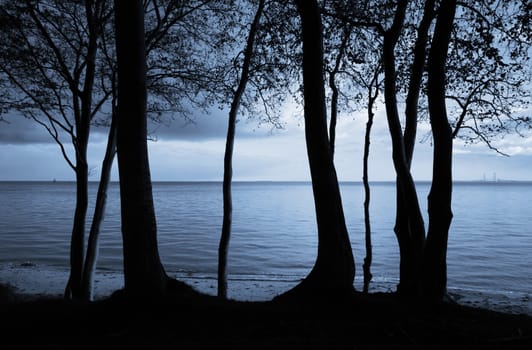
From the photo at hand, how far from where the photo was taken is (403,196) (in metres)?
9.10

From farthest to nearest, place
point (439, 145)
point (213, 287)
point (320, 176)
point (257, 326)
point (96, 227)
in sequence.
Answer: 1. point (213, 287)
2. point (96, 227)
3. point (439, 145)
4. point (320, 176)
5. point (257, 326)

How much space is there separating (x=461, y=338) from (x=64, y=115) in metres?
11.9

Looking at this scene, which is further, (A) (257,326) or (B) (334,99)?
(B) (334,99)

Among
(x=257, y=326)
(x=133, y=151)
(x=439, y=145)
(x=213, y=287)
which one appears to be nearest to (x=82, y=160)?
(x=133, y=151)

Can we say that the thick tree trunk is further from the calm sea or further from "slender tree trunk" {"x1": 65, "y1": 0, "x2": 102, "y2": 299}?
the calm sea

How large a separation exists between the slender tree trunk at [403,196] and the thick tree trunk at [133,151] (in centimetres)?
525

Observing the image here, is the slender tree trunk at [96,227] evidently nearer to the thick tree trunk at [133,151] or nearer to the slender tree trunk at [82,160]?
the slender tree trunk at [82,160]

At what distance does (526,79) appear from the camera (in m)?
9.99

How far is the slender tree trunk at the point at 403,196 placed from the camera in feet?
28.8

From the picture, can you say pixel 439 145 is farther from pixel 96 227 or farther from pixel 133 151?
pixel 96 227

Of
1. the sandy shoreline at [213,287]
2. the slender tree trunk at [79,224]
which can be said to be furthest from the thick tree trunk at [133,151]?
the sandy shoreline at [213,287]

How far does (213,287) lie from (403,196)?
32.0ft

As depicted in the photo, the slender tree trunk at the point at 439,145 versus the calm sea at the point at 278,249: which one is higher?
the slender tree trunk at the point at 439,145

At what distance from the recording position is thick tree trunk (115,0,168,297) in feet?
21.7
